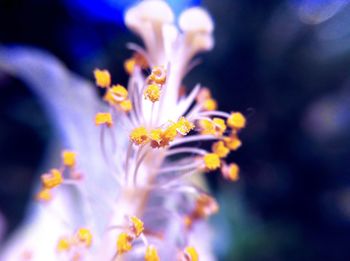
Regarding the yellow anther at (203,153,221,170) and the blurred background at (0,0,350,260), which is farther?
the blurred background at (0,0,350,260)

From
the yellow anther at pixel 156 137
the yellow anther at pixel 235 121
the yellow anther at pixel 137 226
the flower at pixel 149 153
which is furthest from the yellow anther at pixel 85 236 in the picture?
the yellow anther at pixel 235 121

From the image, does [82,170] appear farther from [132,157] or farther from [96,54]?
[96,54]

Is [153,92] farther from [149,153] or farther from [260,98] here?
[260,98]

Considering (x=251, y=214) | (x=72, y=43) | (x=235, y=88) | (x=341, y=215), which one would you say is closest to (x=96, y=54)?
(x=72, y=43)

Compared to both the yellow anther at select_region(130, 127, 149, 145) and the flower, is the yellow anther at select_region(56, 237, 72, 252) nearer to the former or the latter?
the flower

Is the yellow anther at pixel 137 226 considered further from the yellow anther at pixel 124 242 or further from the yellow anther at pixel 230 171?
the yellow anther at pixel 230 171

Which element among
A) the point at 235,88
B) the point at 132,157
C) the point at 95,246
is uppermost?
the point at 235,88

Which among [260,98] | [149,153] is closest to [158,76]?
[149,153]

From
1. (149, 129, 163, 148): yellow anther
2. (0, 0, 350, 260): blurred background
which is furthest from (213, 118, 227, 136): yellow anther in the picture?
(0, 0, 350, 260): blurred background
